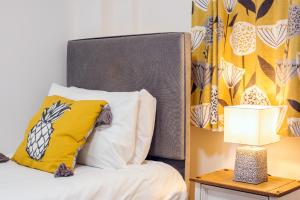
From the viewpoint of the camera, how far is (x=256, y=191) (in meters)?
2.03

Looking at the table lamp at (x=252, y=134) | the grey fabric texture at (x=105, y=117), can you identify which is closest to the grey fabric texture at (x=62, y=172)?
the grey fabric texture at (x=105, y=117)

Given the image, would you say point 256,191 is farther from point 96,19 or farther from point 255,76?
point 96,19

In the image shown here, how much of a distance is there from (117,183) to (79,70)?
3.59ft

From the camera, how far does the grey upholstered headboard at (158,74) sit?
7.81 feet

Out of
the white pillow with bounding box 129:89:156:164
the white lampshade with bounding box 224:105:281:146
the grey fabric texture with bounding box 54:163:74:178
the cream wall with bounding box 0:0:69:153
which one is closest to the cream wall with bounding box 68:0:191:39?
the cream wall with bounding box 0:0:69:153

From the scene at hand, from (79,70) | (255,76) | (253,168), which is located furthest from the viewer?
(79,70)

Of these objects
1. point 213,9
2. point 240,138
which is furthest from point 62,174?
point 213,9

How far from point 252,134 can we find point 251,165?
16cm

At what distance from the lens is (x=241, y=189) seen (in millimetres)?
2078

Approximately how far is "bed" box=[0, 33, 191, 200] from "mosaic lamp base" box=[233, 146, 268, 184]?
314 mm

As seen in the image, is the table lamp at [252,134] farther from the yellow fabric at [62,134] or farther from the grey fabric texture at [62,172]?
the grey fabric texture at [62,172]

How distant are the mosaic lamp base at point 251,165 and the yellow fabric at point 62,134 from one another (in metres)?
0.75

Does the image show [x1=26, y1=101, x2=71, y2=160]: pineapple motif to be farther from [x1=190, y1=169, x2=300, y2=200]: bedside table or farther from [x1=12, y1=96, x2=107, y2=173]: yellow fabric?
[x1=190, y1=169, x2=300, y2=200]: bedside table

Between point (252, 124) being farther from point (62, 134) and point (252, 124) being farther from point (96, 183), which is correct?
point (62, 134)
